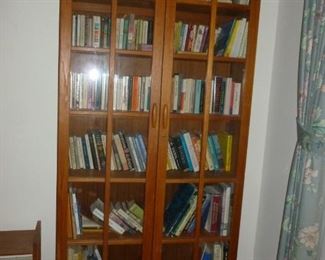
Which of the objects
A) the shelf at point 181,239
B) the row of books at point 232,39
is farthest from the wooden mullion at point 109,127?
the row of books at point 232,39

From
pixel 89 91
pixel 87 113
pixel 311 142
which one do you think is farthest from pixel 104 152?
pixel 311 142

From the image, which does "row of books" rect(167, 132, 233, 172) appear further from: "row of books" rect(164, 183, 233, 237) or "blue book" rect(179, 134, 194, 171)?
"row of books" rect(164, 183, 233, 237)

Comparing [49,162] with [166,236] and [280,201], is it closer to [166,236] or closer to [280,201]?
[166,236]

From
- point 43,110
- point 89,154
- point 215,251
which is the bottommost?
point 215,251

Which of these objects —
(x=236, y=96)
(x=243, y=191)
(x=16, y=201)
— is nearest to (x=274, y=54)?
(x=236, y=96)

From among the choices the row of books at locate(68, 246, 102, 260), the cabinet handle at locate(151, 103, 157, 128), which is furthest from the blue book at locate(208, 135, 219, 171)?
the row of books at locate(68, 246, 102, 260)

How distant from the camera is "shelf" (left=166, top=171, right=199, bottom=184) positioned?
69.9 inches

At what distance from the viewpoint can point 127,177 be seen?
1.73m

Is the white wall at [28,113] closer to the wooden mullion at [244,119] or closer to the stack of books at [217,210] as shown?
the stack of books at [217,210]

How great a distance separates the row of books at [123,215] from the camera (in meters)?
1.77

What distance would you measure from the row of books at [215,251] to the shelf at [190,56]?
109 centimetres

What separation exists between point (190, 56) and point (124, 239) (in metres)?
1.05

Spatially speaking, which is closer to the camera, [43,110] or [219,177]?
[43,110]

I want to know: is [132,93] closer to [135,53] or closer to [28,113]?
[135,53]
